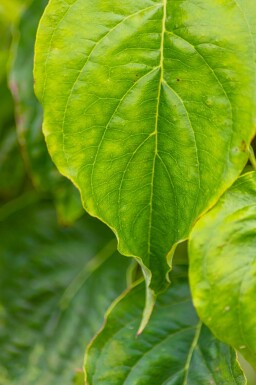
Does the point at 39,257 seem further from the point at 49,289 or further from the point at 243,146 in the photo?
the point at 243,146

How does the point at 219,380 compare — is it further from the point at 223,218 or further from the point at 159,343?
the point at 223,218

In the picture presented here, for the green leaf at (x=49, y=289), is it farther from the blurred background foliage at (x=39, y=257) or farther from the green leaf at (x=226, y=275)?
the green leaf at (x=226, y=275)

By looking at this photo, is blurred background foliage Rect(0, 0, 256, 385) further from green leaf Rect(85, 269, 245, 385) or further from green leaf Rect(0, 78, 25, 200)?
green leaf Rect(85, 269, 245, 385)

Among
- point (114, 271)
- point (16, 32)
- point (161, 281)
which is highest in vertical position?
point (16, 32)

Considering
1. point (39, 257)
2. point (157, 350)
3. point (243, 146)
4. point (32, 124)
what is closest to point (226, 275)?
point (243, 146)

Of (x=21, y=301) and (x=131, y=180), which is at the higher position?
(x=131, y=180)

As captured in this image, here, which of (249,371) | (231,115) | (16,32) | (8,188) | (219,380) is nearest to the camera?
(231,115)

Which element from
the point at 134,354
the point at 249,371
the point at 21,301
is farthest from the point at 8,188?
the point at 249,371
